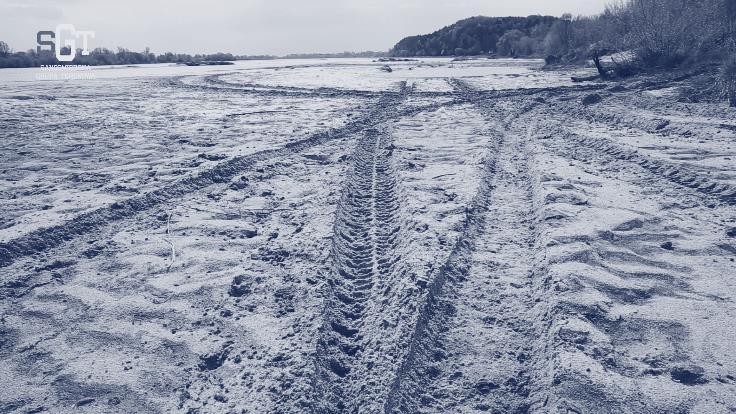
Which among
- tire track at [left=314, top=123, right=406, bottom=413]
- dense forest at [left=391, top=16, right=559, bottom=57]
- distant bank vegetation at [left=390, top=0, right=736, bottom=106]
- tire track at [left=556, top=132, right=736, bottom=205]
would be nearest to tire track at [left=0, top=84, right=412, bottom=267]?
tire track at [left=314, top=123, right=406, bottom=413]

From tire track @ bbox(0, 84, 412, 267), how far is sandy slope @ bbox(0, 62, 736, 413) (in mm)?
27

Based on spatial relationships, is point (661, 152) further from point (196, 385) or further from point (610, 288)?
point (196, 385)

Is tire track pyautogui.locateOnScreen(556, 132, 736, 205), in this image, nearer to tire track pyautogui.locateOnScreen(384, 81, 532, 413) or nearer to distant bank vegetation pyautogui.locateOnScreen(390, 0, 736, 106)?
tire track pyautogui.locateOnScreen(384, 81, 532, 413)

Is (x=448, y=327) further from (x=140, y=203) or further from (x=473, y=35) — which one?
(x=473, y=35)

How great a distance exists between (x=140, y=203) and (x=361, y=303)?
3.07 metres

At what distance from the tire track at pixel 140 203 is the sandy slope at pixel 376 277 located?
3cm

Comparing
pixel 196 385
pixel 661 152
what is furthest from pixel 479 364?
pixel 661 152

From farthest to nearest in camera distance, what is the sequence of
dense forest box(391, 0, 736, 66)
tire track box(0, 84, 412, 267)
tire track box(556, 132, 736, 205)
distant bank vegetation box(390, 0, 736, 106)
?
dense forest box(391, 0, 736, 66) → distant bank vegetation box(390, 0, 736, 106) → tire track box(556, 132, 736, 205) → tire track box(0, 84, 412, 267)

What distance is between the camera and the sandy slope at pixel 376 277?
2.40 meters

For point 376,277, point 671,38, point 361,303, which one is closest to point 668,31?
point 671,38

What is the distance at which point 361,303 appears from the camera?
307 centimetres

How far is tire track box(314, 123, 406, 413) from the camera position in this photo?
2.38 meters

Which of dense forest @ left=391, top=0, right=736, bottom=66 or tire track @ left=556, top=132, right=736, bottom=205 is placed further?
dense forest @ left=391, top=0, right=736, bottom=66

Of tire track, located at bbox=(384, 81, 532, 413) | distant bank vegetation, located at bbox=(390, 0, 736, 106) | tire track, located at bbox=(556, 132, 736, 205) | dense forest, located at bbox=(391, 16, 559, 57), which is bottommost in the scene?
tire track, located at bbox=(384, 81, 532, 413)
